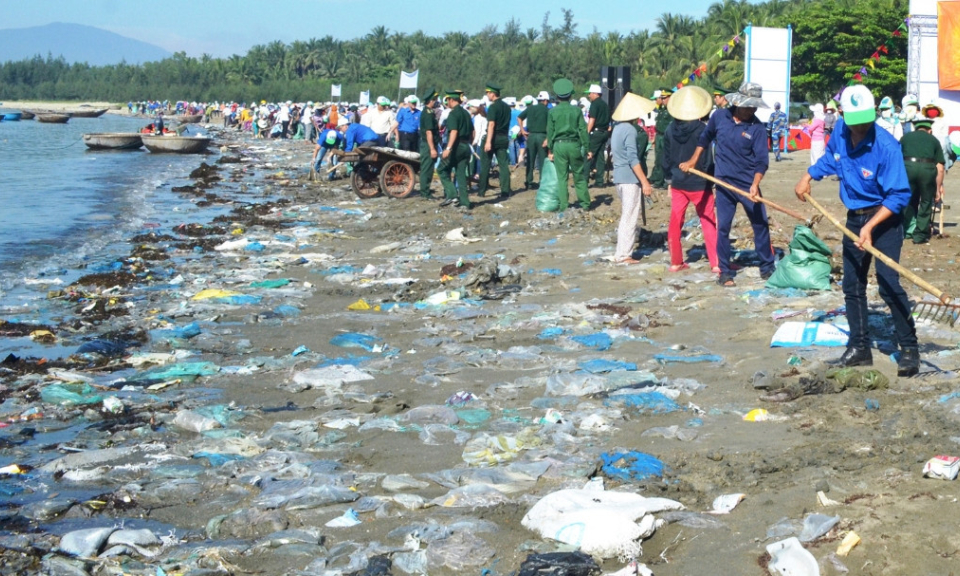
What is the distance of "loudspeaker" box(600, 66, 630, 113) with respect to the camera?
1828 centimetres

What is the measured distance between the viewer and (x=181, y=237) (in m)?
14.8

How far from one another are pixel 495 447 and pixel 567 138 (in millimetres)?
8499

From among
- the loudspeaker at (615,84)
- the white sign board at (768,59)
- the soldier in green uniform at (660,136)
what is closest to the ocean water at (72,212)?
the loudspeaker at (615,84)

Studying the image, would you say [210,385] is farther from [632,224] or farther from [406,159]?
[406,159]

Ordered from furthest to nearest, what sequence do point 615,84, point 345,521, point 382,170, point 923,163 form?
point 615,84, point 382,170, point 923,163, point 345,521

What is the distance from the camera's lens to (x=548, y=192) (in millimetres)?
14445

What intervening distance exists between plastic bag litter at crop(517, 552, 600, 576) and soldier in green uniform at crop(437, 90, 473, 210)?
11.4 m

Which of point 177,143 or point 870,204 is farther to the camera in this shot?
point 177,143

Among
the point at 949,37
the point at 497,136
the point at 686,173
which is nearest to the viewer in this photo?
the point at 686,173

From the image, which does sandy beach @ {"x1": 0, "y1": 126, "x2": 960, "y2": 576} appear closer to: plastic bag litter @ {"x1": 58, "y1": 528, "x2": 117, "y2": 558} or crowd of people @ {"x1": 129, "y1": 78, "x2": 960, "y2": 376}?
plastic bag litter @ {"x1": 58, "y1": 528, "x2": 117, "y2": 558}

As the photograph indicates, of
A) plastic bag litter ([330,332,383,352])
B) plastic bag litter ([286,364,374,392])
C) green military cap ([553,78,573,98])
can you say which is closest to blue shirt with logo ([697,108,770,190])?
plastic bag litter ([330,332,383,352])

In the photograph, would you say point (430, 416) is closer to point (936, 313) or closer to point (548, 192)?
point (936, 313)

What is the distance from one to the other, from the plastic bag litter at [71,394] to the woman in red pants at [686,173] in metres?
5.34

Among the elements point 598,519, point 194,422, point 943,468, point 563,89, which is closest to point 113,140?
point 563,89
